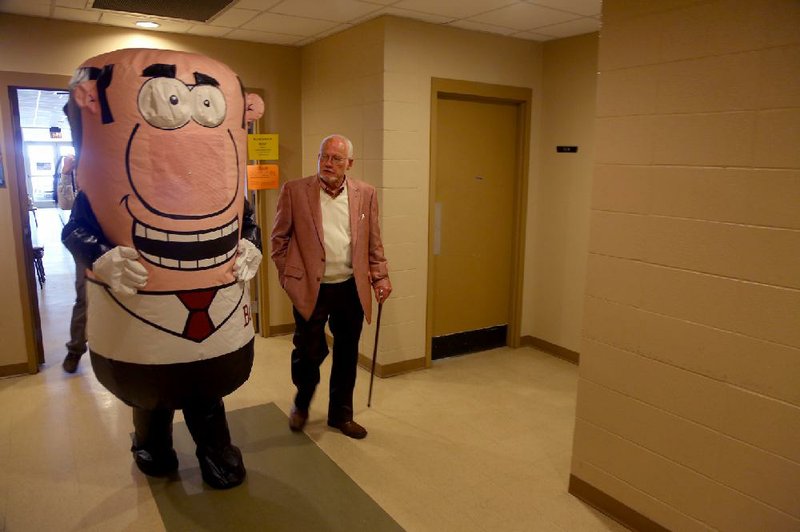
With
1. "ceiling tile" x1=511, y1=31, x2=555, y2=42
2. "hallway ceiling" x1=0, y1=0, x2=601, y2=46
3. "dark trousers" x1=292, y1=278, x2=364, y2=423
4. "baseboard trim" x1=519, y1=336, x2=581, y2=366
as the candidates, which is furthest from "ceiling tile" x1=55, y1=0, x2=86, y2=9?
"baseboard trim" x1=519, y1=336, x2=581, y2=366

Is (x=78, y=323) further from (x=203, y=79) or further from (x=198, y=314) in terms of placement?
(x=203, y=79)

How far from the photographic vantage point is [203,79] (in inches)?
80.7

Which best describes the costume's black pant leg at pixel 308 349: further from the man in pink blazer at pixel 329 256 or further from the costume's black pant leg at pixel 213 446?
the costume's black pant leg at pixel 213 446

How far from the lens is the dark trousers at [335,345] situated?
2.91 m

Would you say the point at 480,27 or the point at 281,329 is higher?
the point at 480,27

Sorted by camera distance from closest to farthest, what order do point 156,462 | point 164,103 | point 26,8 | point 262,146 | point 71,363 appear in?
1. point 164,103
2. point 156,462
3. point 26,8
4. point 71,363
5. point 262,146

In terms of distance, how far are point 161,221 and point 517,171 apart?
315 centimetres

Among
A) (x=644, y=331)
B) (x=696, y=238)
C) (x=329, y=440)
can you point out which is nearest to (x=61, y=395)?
(x=329, y=440)

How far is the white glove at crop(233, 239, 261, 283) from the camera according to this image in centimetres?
224

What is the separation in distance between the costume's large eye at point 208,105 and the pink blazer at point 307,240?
788 mm

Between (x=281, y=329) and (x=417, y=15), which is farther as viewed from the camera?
(x=281, y=329)

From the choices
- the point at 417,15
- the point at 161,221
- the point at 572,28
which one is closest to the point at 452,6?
the point at 417,15

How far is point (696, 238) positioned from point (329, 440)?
2.02m

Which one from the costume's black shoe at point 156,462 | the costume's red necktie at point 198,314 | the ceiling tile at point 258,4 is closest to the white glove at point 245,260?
the costume's red necktie at point 198,314
